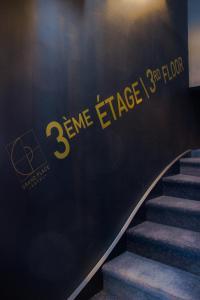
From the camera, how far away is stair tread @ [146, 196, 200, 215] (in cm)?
210

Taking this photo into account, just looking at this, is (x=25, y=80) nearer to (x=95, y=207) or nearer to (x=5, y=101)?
(x=5, y=101)

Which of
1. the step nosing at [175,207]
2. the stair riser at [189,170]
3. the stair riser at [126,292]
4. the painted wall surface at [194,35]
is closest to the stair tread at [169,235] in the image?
the step nosing at [175,207]

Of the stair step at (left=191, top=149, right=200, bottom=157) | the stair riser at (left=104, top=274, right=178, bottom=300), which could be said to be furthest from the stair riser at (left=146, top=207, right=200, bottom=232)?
the stair step at (left=191, top=149, right=200, bottom=157)

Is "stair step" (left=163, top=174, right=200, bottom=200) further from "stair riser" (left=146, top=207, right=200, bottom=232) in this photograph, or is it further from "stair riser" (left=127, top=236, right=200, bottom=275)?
"stair riser" (left=127, top=236, right=200, bottom=275)

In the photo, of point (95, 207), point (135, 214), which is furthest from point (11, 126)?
point (135, 214)

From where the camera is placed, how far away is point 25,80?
149cm

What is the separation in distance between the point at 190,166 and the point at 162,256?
46.8 inches

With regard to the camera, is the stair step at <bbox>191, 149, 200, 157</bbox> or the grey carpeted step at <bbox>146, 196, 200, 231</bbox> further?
the stair step at <bbox>191, 149, 200, 157</bbox>

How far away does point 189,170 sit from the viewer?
110 inches

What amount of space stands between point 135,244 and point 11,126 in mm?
1374

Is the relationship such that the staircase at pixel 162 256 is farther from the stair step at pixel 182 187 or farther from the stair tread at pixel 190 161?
the stair tread at pixel 190 161

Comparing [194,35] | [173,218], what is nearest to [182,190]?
[173,218]

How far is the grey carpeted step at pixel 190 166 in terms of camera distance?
9.04 ft

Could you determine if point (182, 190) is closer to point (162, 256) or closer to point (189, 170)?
point (189, 170)
